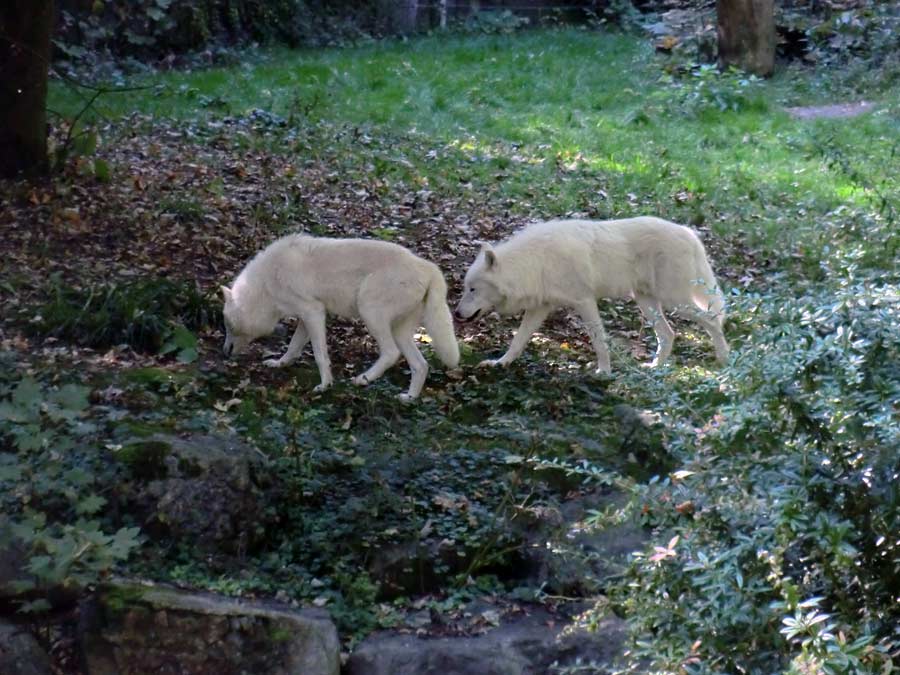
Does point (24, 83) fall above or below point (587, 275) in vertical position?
above

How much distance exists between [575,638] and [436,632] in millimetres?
649

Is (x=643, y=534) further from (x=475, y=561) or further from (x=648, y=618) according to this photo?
(x=648, y=618)

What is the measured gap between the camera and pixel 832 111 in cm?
1720

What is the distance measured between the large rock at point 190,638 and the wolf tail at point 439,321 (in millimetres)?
2957

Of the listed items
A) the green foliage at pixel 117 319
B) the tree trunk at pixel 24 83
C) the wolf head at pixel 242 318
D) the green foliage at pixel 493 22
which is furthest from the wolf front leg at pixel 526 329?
the green foliage at pixel 493 22

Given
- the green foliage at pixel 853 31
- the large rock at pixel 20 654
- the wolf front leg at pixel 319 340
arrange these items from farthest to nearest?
the green foliage at pixel 853 31 < the wolf front leg at pixel 319 340 < the large rock at pixel 20 654

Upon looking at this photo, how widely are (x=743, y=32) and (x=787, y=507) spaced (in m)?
16.6

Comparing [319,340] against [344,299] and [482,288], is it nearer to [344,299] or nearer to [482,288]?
[344,299]

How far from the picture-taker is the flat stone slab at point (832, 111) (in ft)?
55.1

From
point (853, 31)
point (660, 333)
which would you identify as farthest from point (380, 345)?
point (853, 31)

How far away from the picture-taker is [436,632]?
5598 millimetres

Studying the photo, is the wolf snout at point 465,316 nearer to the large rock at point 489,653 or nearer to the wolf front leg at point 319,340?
the wolf front leg at point 319,340

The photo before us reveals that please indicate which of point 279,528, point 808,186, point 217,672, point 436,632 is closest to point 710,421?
point 436,632

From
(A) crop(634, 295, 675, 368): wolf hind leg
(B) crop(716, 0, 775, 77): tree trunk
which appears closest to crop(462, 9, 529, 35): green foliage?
(B) crop(716, 0, 775, 77): tree trunk
